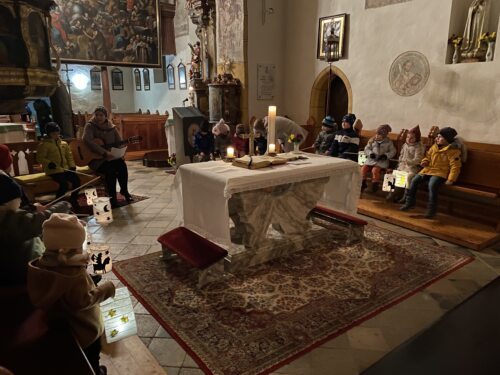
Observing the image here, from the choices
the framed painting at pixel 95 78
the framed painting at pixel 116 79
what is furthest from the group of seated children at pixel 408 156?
→ the framed painting at pixel 95 78

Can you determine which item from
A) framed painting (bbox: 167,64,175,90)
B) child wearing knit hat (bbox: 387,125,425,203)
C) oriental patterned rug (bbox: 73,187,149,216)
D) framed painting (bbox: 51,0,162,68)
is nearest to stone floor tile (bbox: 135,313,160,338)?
oriental patterned rug (bbox: 73,187,149,216)

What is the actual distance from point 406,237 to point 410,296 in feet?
4.69

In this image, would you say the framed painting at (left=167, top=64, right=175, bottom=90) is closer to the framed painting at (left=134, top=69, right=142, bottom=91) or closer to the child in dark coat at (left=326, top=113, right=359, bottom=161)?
the framed painting at (left=134, top=69, right=142, bottom=91)

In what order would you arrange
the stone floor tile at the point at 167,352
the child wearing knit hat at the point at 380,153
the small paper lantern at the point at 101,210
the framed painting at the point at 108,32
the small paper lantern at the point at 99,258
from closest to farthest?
the small paper lantern at the point at 99,258, the stone floor tile at the point at 167,352, the small paper lantern at the point at 101,210, the child wearing knit hat at the point at 380,153, the framed painting at the point at 108,32

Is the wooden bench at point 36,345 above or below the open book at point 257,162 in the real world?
below

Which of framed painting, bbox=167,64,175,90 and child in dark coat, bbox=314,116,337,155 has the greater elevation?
framed painting, bbox=167,64,175,90

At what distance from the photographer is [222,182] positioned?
10.7ft

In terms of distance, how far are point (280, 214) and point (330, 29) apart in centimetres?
518

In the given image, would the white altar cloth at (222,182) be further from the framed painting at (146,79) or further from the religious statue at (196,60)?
the framed painting at (146,79)

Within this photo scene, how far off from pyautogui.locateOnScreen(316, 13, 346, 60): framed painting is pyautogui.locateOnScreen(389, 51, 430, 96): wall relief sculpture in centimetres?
132

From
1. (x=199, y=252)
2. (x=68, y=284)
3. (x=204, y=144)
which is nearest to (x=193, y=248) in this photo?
(x=199, y=252)

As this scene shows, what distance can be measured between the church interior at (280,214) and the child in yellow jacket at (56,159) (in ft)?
0.07

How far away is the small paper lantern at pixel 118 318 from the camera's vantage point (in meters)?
2.58

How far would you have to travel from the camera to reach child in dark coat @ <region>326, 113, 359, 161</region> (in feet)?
19.7
